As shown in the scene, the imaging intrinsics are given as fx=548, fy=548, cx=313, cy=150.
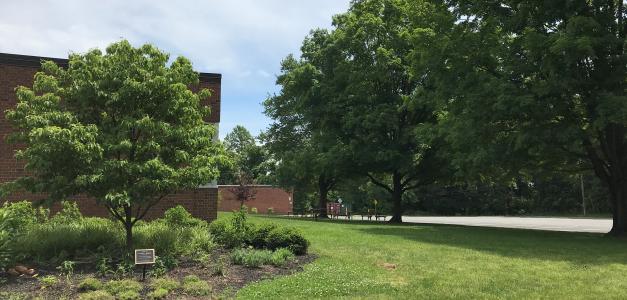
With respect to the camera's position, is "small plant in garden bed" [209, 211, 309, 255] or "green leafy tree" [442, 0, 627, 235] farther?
"green leafy tree" [442, 0, 627, 235]

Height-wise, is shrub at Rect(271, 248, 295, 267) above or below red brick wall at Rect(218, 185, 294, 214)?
below

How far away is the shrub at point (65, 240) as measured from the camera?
371 inches

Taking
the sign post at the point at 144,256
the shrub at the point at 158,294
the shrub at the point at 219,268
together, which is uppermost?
the sign post at the point at 144,256

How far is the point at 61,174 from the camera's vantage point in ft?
29.8

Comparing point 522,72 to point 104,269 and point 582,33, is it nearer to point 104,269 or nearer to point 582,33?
point 582,33

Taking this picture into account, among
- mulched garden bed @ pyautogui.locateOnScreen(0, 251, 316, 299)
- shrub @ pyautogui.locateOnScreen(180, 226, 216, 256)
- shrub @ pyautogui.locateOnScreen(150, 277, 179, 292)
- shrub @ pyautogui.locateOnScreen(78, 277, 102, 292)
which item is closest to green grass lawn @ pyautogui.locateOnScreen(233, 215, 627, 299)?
mulched garden bed @ pyautogui.locateOnScreen(0, 251, 316, 299)

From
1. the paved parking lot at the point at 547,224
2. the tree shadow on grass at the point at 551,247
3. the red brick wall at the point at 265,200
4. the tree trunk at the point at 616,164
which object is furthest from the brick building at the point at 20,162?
the red brick wall at the point at 265,200

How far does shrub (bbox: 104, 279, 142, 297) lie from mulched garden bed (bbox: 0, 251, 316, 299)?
129 millimetres

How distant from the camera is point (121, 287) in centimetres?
741

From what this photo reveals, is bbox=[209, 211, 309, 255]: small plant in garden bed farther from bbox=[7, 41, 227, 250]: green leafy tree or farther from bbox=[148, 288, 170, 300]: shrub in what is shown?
bbox=[148, 288, 170, 300]: shrub

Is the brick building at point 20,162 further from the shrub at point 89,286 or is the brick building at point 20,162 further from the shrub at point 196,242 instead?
the shrub at point 89,286

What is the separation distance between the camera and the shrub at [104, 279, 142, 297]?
7.30m

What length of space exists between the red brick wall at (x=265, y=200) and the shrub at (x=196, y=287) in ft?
166

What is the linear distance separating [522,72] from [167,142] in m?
12.7
